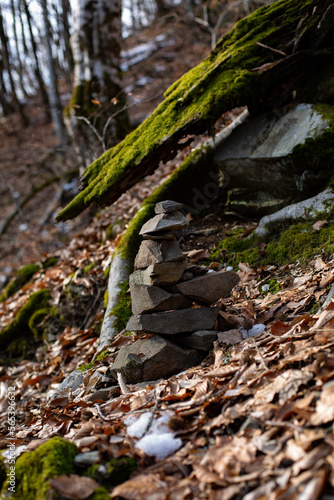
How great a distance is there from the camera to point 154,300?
10.7ft

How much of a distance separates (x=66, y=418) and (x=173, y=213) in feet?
6.41

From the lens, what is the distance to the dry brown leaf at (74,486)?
1798mm

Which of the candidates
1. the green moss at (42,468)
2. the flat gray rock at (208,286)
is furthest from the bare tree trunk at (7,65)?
the green moss at (42,468)

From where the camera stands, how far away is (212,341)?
10.6 feet

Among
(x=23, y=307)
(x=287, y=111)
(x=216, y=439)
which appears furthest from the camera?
(x=23, y=307)

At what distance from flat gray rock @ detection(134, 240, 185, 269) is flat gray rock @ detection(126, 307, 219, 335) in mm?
494

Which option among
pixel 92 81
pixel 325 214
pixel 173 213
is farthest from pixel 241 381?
pixel 92 81

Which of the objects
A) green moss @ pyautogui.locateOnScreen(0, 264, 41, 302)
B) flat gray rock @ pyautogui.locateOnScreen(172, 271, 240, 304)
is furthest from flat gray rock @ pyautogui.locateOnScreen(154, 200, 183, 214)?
green moss @ pyautogui.locateOnScreen(0, 264, 41, 302)

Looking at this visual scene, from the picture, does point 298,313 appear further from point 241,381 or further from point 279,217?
point 279,217

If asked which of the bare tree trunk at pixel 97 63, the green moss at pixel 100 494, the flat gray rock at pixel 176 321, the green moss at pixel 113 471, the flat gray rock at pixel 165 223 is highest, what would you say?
the bare tree trunk at pixel 97 63

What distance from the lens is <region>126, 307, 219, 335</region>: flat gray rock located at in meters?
3.28

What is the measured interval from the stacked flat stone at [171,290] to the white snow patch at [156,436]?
3.46ft

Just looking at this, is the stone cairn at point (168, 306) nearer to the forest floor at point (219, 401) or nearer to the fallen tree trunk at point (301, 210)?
the forest floor at point (219, 401)

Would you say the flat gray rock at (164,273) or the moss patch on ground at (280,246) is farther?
the moss patch on ground at (280,246)
